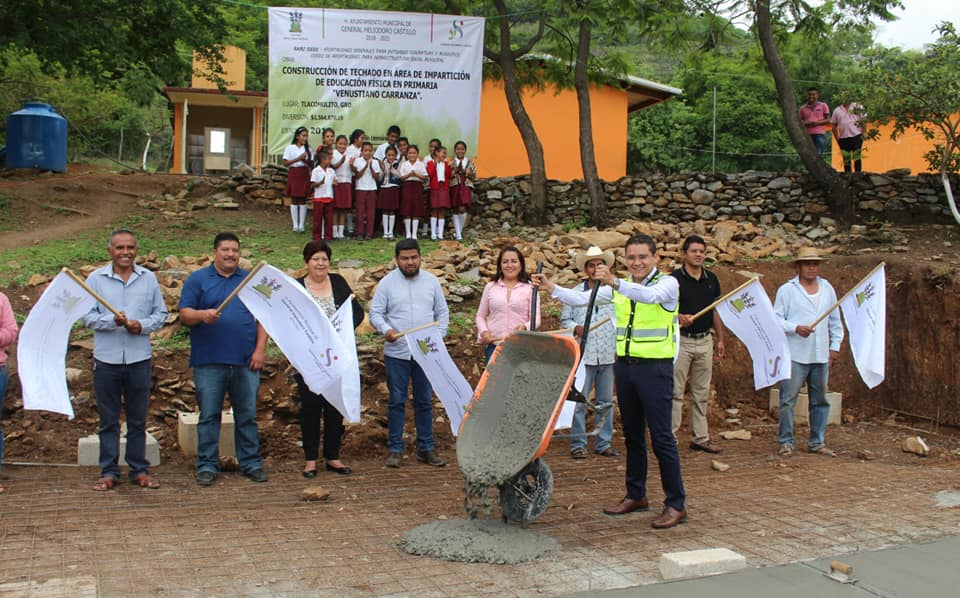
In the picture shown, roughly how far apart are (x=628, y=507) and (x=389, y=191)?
930 centimetres

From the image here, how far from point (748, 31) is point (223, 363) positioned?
13.3m

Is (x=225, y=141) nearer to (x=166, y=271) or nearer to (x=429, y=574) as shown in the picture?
(x=166, y=271)

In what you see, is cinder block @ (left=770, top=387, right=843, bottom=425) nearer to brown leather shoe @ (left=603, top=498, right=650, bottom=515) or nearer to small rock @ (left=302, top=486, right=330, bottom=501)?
brown leather shoe @ (left=603, top=498, right=650, bottom=515)

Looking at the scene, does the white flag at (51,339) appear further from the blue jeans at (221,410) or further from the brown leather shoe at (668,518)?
the brown leather shoe at (668,518)

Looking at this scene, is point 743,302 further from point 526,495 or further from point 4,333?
point 4,333

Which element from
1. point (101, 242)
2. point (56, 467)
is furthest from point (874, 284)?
point (101, 242)

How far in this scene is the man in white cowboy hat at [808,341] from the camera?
8.44 meters

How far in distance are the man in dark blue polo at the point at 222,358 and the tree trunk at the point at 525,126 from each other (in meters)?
9.68

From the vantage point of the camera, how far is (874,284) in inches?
344

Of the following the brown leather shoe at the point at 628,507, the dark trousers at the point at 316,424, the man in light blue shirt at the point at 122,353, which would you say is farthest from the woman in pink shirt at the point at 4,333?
the brown leather shoe at the point at 628,507

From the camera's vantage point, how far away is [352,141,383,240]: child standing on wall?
47.1ft

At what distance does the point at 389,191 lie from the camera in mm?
14547

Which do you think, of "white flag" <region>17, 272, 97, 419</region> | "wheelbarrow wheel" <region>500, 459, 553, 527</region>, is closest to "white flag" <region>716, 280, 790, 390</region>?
"wheelbarrow wheel" <region>500, 459, 553, 527</region>

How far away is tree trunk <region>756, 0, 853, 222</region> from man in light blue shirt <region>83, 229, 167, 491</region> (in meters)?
12.4
